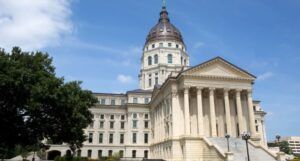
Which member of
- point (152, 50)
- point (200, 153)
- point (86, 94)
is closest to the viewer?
point (86, 94)

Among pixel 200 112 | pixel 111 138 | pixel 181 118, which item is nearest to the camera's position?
pixel 200 112

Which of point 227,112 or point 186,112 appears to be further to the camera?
point 227,112

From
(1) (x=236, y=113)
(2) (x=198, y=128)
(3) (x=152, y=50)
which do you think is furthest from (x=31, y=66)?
(3) (x=152, y=50)

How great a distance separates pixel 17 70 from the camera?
30719 millimetres

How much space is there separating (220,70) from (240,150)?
618 inches

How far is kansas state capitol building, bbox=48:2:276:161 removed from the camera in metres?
46.0

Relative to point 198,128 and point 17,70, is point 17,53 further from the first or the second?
point 198,128

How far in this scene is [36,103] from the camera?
30656mm

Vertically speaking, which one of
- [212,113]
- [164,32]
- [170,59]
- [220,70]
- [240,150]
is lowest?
[240,150]

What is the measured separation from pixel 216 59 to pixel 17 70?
34.2 metres

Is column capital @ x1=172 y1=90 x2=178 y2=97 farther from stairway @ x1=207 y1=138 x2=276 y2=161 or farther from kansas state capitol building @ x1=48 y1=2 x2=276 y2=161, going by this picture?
stairway @ x1=207 y1=138 x2=276 y2=161

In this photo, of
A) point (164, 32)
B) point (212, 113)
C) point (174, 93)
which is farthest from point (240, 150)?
point (164, 32)

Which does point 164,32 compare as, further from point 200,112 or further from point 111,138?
point 200,112

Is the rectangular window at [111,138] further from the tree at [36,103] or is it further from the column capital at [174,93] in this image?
the tree at [36,103]
